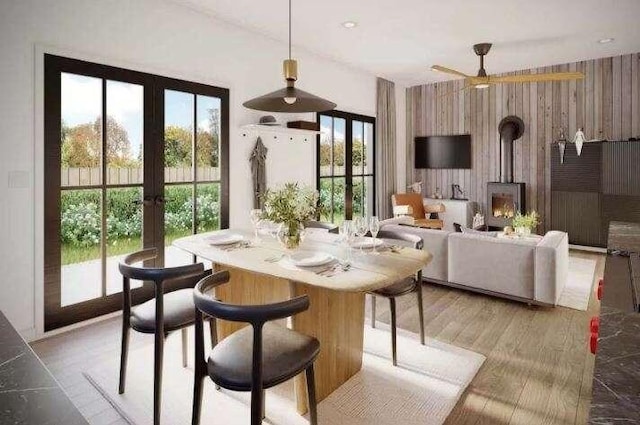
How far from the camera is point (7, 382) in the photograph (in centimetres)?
76

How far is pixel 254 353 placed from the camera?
1.56 metres

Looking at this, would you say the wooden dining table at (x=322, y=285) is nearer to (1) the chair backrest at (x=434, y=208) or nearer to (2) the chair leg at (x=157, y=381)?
(2) the chair leg at (x=157, y=381)

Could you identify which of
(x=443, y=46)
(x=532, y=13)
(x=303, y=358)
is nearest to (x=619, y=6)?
(x=532, y=13)

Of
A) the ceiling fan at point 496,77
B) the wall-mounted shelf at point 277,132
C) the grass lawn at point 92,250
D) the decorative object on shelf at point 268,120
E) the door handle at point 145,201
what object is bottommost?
the grass lawn at point 92,250

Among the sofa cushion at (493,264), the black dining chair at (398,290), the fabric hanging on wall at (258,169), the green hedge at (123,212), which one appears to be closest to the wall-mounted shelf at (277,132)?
the fabric hanging on wall at (258,169)

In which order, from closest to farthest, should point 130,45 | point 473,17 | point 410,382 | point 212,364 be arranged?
point 212,364 < point 410,382 < point 130,45 < point 473,17

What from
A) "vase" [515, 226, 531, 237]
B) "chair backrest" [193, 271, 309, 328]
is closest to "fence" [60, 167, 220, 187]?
"chair backrest" [193, 271, 309, 328]

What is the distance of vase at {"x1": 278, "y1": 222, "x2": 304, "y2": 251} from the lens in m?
2.53

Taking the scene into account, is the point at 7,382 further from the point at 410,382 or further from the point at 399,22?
the point at 399,22

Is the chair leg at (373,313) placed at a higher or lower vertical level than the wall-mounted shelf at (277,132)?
lower

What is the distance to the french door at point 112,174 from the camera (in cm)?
316

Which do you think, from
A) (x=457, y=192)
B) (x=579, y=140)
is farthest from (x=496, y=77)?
(x=457, y=192)

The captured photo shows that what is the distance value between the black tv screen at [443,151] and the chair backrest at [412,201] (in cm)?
100

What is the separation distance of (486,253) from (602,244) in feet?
10.9
